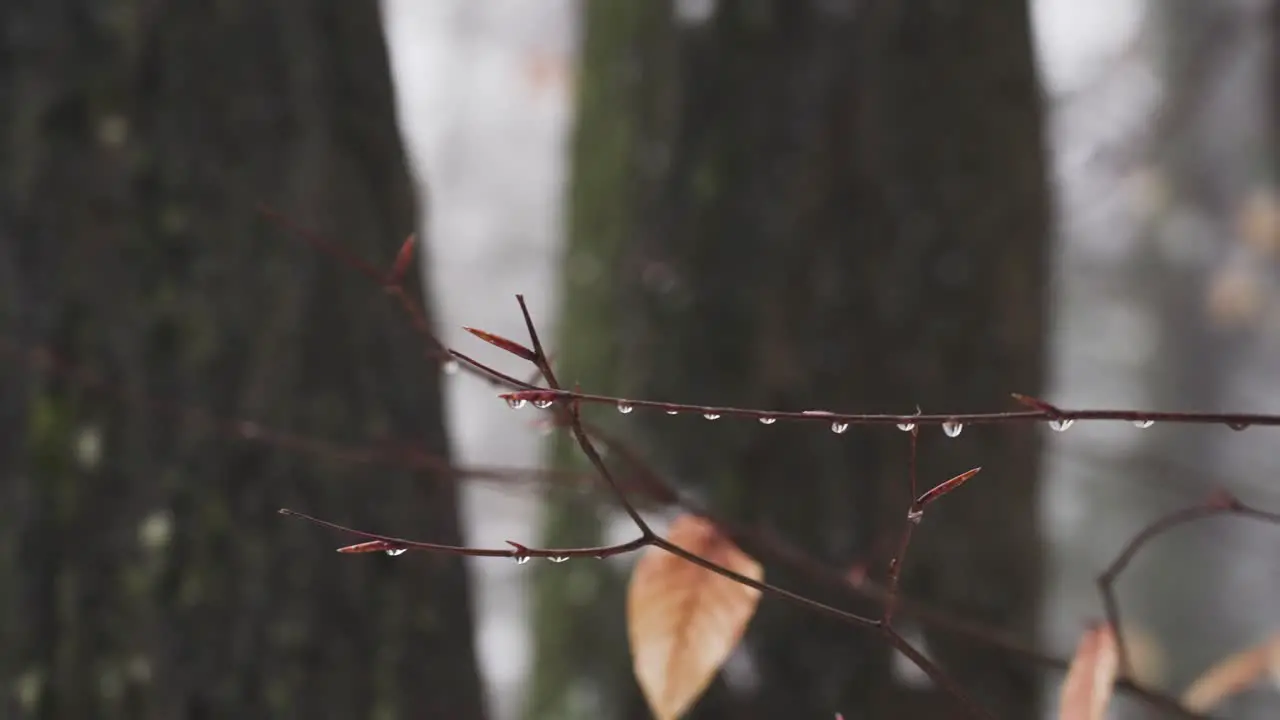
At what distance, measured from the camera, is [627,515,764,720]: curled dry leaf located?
1.51 ft

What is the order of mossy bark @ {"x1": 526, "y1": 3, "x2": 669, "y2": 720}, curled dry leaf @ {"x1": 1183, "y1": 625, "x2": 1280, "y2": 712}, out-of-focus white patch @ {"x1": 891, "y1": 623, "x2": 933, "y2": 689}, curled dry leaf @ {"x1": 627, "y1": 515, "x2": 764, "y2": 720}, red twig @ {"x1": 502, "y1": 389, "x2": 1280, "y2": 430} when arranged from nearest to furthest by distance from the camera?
red twig @ {"x1": 502, "y1": 389, "x2": 1280, "y2": 430} → curled dry leaf @ {"x1": 627, "y1": 515, "x2": 764, "y2": 720} → curled dry leaf @ {"x1": 1183, "y1": 625, "x2": 1280, "y2": 712} → out-of-focus white patch @ {"x1": 891, "y1": 623, "x2": 933, "y2": 689} → mossy bark @ {"x1": 526, "y1": 3, "x2": 669, "y2": 720}

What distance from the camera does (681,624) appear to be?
476 mm

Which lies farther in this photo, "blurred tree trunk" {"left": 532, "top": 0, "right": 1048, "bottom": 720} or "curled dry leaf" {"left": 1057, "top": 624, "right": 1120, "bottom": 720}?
"blurred tree trunk" {"left": 532, "top": 0, "right": 1048, "bottom": 720}

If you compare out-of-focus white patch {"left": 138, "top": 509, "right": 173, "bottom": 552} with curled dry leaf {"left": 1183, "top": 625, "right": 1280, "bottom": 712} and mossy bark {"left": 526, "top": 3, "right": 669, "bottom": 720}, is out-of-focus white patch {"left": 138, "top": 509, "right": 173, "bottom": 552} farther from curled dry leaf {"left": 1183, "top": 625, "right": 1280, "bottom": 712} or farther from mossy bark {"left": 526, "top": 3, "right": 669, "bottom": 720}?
curled dry leaf {"left": 1183, "top": 625, "right": 1280, "bottom": 712}

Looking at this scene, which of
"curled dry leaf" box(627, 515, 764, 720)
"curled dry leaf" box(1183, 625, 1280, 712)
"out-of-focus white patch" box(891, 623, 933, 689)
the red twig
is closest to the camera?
the red twig

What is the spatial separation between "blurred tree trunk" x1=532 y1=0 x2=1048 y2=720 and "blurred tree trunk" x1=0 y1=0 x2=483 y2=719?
39 cm

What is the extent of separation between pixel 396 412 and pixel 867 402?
51cm

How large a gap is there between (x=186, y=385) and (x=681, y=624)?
1.49 feet

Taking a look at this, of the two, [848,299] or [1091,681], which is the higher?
[848,299]

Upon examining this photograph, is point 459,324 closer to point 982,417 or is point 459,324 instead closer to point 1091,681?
point 982,417

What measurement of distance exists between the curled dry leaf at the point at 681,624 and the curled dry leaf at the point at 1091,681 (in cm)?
15

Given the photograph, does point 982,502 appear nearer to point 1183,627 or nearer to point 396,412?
point 396,412

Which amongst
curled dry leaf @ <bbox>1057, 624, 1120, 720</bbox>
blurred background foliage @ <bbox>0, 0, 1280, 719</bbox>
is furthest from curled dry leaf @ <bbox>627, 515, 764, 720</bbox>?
blurred background foliage @ <bbox>0, 0, 1280, 719</bbox>

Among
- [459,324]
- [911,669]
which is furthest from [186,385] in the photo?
[911,669]
